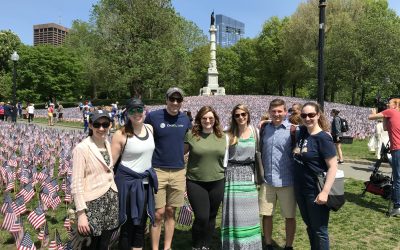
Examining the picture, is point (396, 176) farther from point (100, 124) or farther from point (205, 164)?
point (100, 124)

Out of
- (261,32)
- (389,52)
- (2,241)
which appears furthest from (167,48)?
(2,241)

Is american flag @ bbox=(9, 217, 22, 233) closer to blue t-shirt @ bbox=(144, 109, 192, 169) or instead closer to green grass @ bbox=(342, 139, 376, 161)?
blue t-shirt @ bbox=(144, 109, 192, 169)

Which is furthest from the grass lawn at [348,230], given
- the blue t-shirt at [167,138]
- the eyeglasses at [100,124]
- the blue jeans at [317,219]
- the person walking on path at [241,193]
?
the eyeglasses at [100,124]

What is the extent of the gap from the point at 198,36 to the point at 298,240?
2371 inches

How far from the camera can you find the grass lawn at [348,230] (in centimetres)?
550

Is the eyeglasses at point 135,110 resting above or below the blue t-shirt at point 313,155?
above

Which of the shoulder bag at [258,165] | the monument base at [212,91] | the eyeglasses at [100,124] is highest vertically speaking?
the monument base at [212,91]

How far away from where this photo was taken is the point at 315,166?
4.06 m

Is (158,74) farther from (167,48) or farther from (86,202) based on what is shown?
(86,202)

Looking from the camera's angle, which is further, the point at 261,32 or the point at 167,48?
the point at 261,32

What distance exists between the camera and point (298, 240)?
5.69m

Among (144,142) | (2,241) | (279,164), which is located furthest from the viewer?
(2,241)

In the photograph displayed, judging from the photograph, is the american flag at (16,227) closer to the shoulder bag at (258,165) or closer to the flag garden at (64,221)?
the flag garden at (64,221)

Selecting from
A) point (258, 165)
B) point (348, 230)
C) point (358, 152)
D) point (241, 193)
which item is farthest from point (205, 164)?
point (358, 152)
